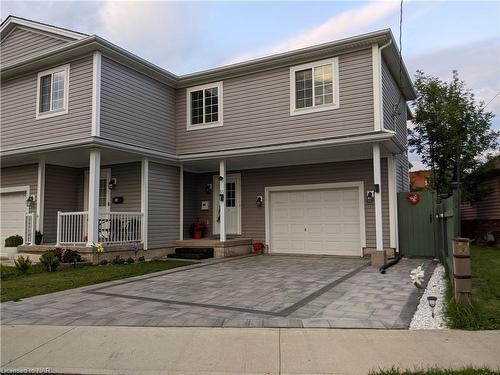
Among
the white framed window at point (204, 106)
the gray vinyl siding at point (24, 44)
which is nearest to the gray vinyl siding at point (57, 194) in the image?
the gray vinyl siding at point (24, 44)

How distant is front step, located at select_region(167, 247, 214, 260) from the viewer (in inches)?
459

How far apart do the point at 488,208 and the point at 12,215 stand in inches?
707

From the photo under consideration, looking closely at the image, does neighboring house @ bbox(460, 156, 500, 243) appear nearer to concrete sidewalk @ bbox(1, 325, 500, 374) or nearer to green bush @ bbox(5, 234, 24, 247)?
concrete sidewalk @ bbox(1, 325, 500, 374)

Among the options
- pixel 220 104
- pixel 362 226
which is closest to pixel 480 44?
pixel 362 226

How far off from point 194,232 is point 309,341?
9729mm

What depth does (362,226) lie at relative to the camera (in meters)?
11.5

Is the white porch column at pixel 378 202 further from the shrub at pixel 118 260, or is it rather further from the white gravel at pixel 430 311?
the shrub at pixel 118 260

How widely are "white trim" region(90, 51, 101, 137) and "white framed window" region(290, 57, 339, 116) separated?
520 centimetres

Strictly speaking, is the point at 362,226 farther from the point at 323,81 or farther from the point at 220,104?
the point at 220,104

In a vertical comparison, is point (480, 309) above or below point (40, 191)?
below

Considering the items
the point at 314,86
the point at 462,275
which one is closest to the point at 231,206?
the point at 314,86

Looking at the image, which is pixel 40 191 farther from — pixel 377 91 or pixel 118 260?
pixel 377 91

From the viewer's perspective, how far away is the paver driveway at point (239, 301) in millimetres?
5059

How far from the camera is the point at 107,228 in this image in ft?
36.0
